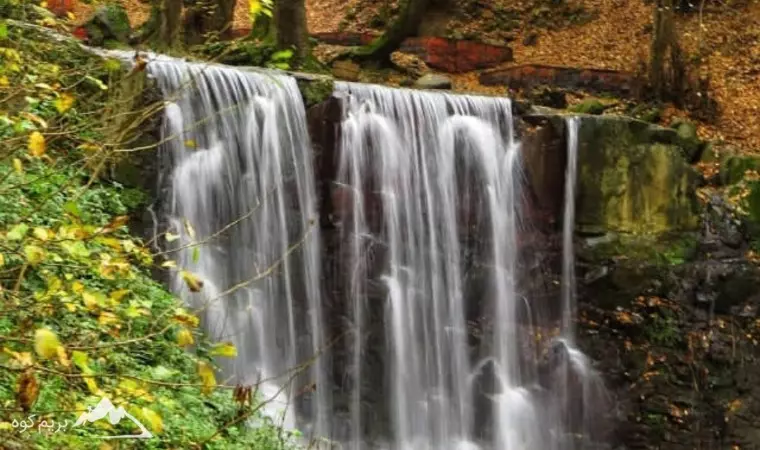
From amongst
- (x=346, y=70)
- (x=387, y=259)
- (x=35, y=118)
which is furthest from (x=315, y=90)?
(x=35, y=118)

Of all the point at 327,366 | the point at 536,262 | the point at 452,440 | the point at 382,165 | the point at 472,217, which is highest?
the point at 382,165

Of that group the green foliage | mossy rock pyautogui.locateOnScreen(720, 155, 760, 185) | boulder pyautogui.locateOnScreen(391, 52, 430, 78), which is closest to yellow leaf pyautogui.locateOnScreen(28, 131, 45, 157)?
the green foliage

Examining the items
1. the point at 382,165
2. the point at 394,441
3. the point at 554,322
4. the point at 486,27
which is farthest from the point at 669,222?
the point at 486,27

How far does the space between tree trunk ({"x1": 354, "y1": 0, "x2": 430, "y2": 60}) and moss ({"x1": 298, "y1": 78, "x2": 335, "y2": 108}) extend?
188 inches

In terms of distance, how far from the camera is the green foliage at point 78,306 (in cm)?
298

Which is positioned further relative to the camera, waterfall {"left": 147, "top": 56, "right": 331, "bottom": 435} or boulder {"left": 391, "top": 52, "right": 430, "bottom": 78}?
boulder {"left": 391, "top": 52, "right": 430, "bottom": 78}

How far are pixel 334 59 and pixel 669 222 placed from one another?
254 inches

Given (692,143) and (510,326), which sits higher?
(692,143)

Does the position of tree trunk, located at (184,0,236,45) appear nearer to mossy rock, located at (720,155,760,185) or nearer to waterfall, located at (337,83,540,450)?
waterfall, located at (337,83,540,450)

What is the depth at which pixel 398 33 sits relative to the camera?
1515 centimetres

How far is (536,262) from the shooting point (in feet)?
37.8

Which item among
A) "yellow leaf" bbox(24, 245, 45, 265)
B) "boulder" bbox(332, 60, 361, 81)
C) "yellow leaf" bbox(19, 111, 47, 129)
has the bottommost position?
"yellow leaf" bbox(24, 245, 45, 265)

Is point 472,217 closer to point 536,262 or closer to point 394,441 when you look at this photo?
point 536,262

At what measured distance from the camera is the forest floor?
14.1 meters
